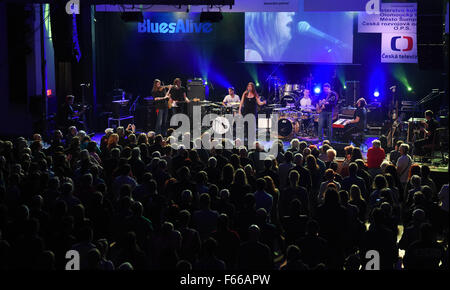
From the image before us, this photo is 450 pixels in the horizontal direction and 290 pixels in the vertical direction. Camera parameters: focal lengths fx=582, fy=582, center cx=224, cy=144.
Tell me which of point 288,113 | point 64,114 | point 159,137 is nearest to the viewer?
point 159,137

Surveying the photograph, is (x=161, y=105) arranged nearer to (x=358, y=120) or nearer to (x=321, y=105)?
(x=321, y=105)

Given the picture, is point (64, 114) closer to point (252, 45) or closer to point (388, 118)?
point (252, 45)

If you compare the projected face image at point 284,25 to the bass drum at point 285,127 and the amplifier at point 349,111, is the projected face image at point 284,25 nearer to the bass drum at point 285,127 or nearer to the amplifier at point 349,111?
the bass drum at point 285,127

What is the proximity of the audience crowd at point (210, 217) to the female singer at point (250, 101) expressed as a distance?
6.28 metres

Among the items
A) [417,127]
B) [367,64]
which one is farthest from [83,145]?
[367,64]

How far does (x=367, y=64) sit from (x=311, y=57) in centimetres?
181

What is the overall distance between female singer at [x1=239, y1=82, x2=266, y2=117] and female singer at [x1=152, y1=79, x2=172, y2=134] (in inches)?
84.4

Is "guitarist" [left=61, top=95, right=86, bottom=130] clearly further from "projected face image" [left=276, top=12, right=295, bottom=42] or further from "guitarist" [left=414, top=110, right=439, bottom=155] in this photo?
"guitarist" [left=414, top=110, right=439, bottom=155]

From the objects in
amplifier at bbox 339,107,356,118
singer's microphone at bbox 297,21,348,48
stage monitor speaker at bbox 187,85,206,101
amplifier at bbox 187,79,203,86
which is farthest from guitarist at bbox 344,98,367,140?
amplifier at bbox 187,79,203,86

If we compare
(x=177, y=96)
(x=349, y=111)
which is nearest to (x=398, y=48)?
(x=349, y=111)

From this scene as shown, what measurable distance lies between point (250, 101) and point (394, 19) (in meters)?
4.80

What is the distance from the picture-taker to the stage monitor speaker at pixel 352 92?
17.9 m

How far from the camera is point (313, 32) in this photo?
17.9 metres

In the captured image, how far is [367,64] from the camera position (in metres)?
18.2
